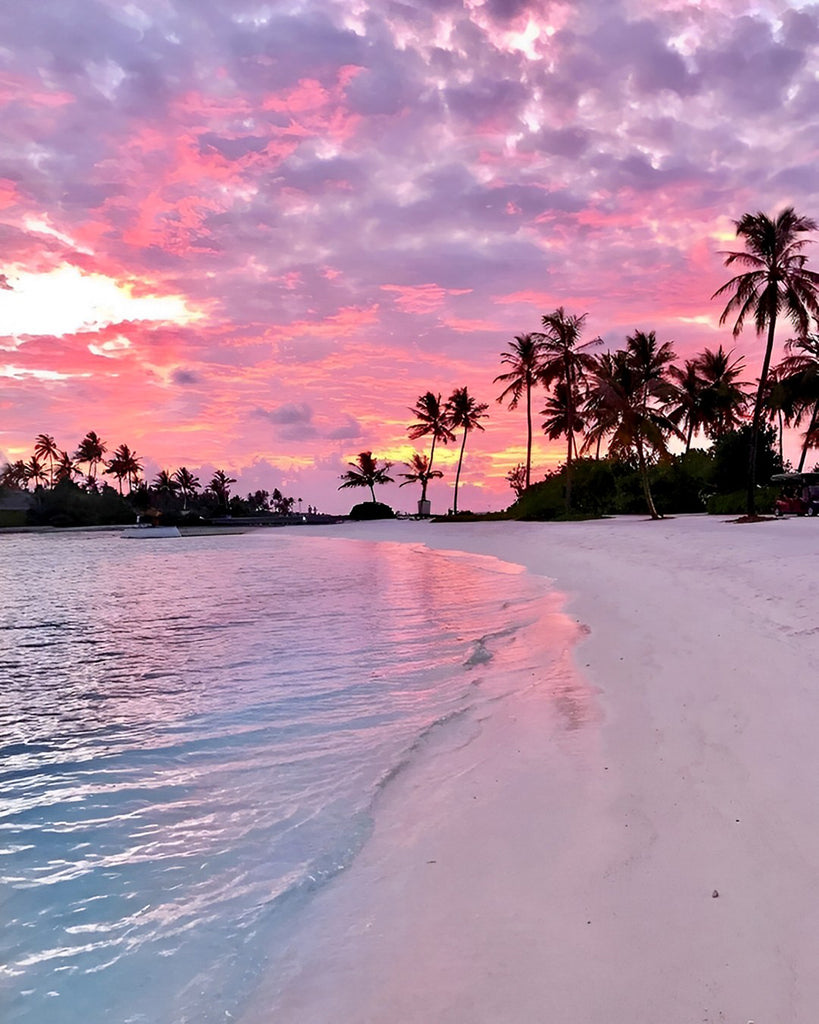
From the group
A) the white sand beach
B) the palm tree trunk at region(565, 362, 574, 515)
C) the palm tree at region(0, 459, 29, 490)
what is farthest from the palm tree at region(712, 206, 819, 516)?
the palm tree at region(0, 459, 29, 490)

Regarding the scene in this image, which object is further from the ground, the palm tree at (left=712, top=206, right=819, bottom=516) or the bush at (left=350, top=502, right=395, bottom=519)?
the palm tree at (left=712, top=206, right=819, bottom=516)

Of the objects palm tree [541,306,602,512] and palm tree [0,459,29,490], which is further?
palm tree [0,459,29,490]

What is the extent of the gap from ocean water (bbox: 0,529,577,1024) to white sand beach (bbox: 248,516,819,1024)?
0.30 meters

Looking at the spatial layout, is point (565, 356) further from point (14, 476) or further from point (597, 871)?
point (14, 476)

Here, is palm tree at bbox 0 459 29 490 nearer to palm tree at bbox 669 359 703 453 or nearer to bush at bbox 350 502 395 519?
bush at bbox 350 502 395 519

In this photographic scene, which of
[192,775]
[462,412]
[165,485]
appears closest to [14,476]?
[165,485]

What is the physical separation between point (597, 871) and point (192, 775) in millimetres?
2586

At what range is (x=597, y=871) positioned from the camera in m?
2.75

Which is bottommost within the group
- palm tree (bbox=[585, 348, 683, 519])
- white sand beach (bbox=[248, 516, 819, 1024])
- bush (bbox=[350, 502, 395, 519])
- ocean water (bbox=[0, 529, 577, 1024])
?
ocean water (bbox=[0, 529, 577, 1024])

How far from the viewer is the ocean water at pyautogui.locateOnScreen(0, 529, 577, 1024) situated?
7.94 feet

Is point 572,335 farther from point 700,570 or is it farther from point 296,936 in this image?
point 296,936

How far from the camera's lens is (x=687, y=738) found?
13.7ft

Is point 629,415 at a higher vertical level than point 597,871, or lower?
higher

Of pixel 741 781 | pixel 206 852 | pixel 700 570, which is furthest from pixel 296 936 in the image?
pixel 700 570
